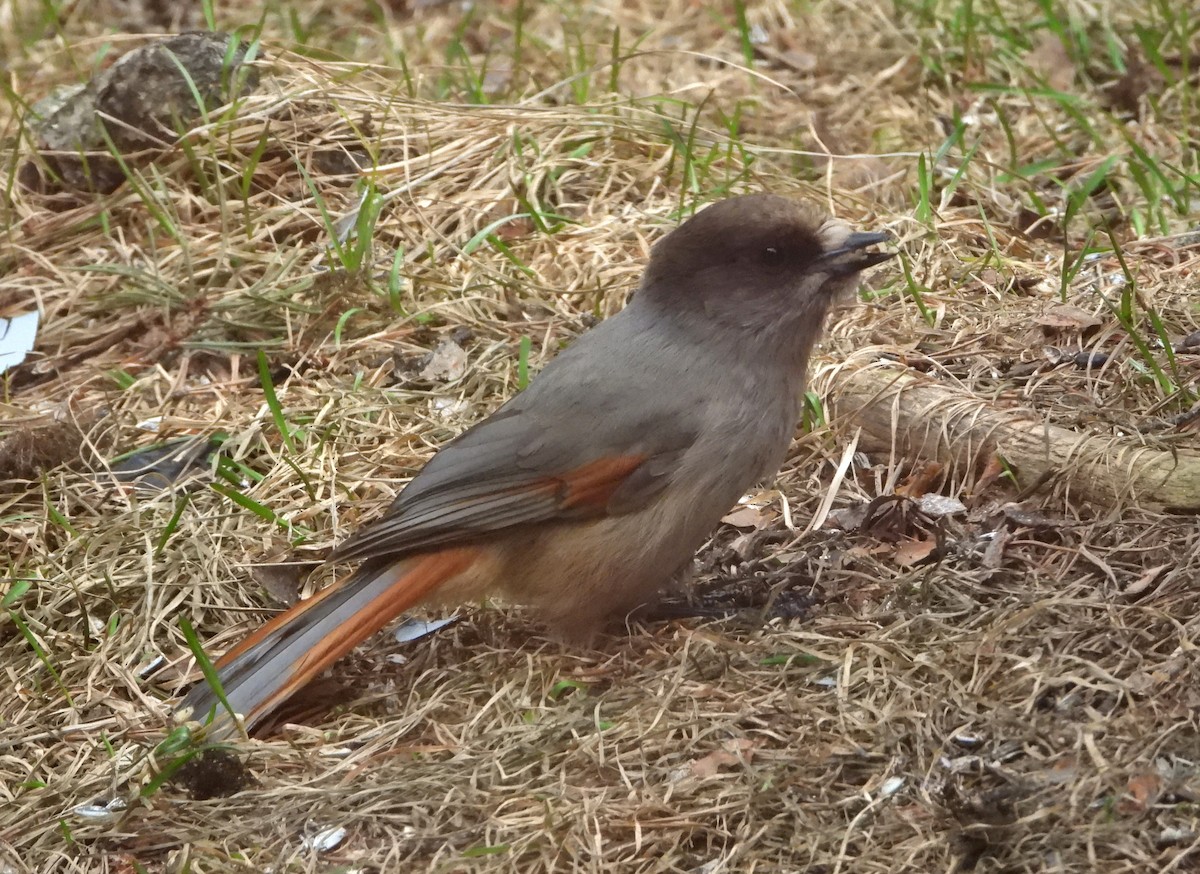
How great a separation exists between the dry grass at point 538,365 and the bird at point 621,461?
0.70 feet

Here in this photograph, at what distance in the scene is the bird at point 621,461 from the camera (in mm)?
3883

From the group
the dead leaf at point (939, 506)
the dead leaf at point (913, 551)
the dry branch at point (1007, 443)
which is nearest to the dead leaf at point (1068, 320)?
the dry branch at point (1007, 443)

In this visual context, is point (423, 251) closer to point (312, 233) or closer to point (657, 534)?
point (312, 233)

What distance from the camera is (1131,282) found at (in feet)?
14.7

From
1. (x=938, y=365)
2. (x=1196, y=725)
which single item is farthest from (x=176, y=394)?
(x=1196, y=725)

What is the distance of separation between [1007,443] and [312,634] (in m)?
1.96

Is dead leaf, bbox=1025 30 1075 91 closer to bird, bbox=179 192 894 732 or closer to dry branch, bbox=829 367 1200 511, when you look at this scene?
dry branch, bbox=829 367 1200 511

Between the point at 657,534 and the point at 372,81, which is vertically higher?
the point at 372,81

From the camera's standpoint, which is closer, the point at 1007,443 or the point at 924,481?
the point at 1007,443

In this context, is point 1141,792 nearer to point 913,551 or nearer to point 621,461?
point 913,551

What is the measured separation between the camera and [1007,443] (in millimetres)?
4207

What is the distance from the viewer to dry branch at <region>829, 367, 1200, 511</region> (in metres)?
3.89

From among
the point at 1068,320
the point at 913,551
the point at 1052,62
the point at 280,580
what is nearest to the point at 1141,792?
the point at 913,551

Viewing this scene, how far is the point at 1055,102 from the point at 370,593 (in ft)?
12.9
